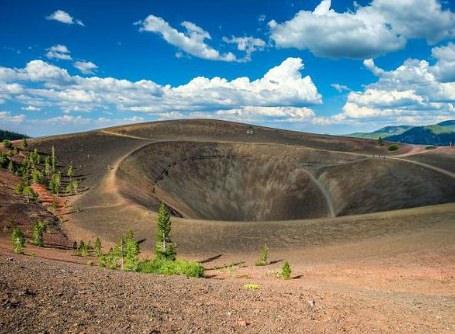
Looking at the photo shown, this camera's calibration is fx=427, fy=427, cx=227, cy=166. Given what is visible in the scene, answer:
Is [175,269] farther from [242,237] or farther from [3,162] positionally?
[3,162]

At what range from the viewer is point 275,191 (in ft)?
431

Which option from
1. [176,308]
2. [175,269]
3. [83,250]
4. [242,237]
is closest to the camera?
[176,308]

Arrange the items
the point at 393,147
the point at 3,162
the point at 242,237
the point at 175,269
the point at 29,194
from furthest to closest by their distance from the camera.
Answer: the point at 393,147
the point at 3,162
the point at 29,194
the point at 242,237
the point at 175,269

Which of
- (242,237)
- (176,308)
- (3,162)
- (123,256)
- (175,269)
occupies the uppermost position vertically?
(176,308)

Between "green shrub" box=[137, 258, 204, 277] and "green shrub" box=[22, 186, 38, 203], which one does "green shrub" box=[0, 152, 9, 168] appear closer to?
"green shrub" box=[22, 186, 38, 203]

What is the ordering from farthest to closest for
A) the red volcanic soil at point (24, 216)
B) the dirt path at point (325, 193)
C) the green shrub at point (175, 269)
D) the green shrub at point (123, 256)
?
the dirt path at point (325, 193), the red volcanic soil at point (24, 216), the green shrub at point (123, 256), the green shrub at point (175, 269)

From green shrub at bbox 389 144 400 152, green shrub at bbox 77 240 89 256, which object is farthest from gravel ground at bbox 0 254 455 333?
green shrub at bbox 389 144 400 152

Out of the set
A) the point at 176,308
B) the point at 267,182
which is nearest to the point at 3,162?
the point at 267,182

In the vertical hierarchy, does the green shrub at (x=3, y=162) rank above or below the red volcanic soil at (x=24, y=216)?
above

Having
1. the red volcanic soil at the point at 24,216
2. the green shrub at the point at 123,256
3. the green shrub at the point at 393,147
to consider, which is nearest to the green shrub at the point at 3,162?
the red volcanic soil at the point at 24,216

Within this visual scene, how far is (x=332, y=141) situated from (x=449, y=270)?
16054 centimetres

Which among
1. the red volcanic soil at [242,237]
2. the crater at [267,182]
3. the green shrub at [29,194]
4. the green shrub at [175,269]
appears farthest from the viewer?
the crater at [267,182]

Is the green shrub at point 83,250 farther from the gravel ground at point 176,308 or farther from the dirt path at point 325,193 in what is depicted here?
the dirt path at point 325,193

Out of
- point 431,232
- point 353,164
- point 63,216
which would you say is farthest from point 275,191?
point 431,232
